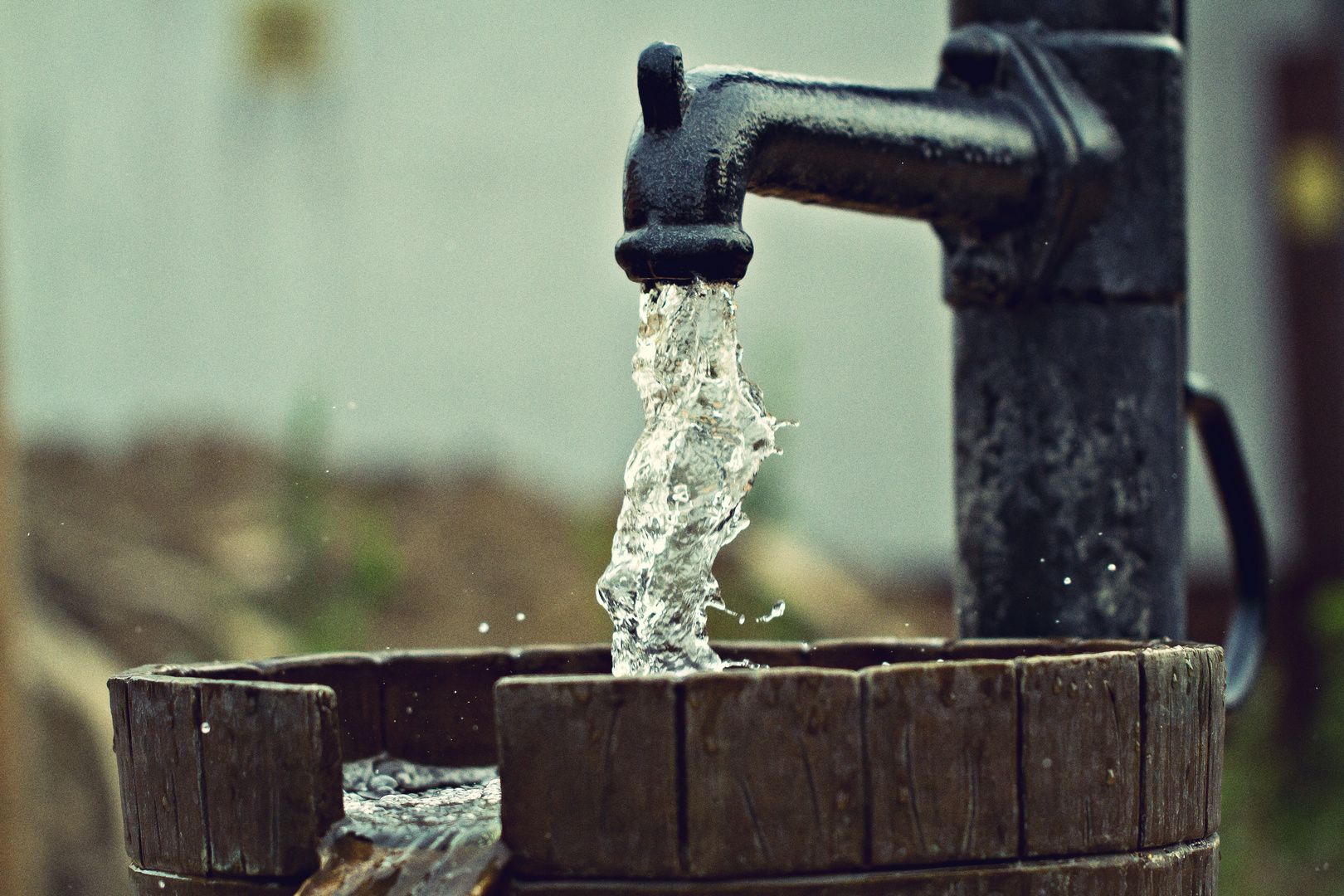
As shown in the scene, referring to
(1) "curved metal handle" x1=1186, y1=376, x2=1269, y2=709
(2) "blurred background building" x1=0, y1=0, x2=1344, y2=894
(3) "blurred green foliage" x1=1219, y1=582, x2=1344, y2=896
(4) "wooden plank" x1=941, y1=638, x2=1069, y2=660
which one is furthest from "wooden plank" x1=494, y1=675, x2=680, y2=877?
(2) "blurred background building" x1=0, y1=0, x2=1344, y2=894

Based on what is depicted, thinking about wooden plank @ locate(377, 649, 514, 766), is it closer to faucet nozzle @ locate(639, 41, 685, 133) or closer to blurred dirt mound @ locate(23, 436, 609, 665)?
faucet nozzle @ locate(639, 41, 685, 133)

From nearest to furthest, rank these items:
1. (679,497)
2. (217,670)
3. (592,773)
A: (592,773)
(217,670)
(679,497)

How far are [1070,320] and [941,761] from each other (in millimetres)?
604

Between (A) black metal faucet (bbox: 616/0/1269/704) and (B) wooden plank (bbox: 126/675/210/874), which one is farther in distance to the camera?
(A) black metal faucet (bbox: 616/0/1269/704)

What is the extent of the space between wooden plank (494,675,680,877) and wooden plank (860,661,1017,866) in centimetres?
12

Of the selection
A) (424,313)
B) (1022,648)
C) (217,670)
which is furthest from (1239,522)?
(424,313)

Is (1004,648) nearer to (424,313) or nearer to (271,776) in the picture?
(271,776)

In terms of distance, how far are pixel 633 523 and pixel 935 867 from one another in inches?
18.0

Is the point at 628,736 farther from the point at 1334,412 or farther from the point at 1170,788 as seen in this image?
the point at 1334,412

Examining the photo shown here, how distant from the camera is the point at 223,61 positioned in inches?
184

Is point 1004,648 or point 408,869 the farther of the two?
point 1004,648

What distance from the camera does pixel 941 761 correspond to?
84 cm

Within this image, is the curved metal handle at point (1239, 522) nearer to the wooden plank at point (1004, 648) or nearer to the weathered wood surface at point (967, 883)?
the wooden plank at point (1004, 648)

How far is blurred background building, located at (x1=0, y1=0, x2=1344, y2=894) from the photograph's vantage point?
446cm
